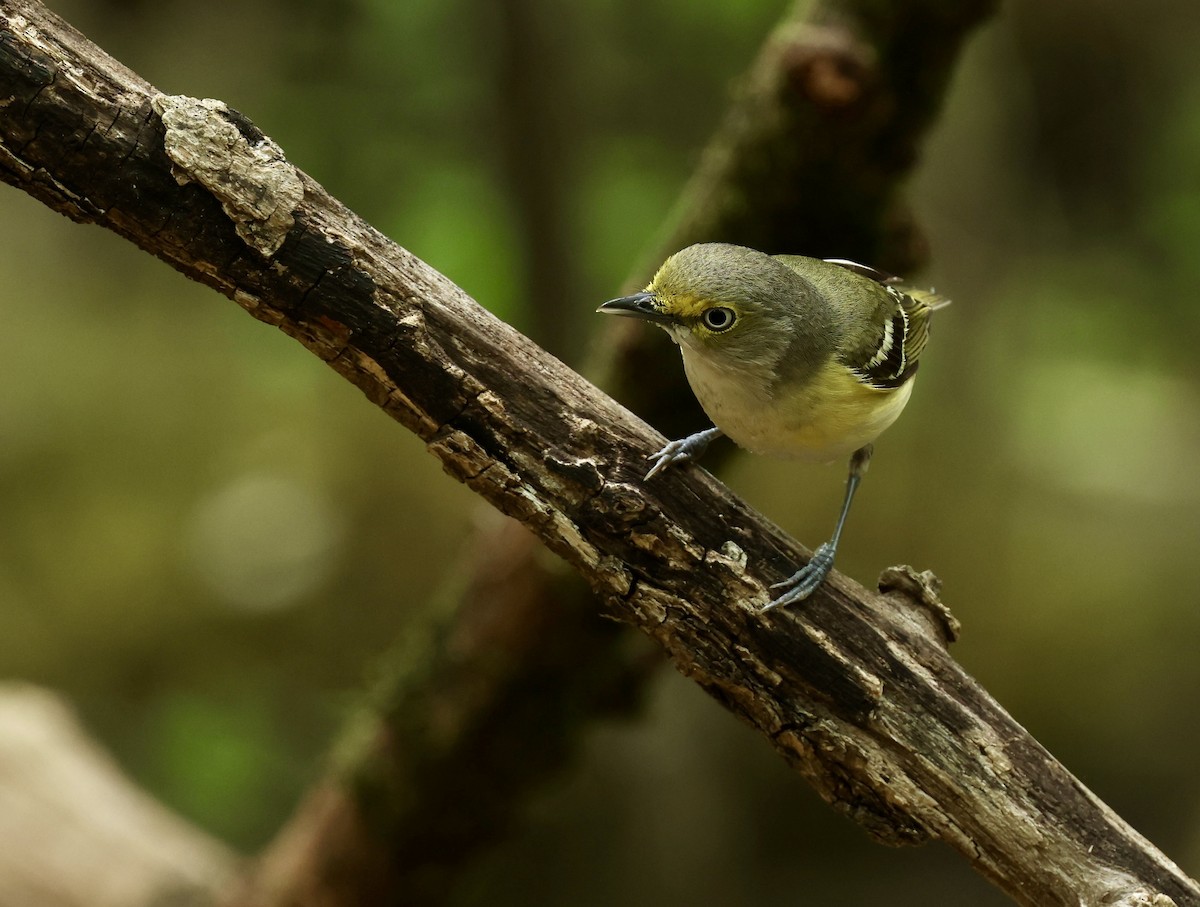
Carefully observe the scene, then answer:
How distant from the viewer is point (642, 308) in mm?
2605

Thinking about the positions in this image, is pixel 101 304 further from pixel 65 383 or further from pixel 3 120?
pixel 3 120

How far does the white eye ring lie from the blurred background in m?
2.73

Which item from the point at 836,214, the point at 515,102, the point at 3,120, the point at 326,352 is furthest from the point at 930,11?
the point at 3,120

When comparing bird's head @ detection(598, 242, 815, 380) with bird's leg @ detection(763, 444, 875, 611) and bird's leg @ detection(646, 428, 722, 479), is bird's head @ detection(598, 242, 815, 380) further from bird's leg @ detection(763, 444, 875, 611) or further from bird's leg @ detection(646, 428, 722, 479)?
bird's leg @ detection(763, 444, 875, 611)

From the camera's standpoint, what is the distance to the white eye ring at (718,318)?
263 cm

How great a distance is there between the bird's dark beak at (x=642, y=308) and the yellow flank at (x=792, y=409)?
0.48 feet

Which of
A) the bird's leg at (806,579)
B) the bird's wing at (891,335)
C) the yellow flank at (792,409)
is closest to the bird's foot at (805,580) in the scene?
the bird's leg at (806,579)

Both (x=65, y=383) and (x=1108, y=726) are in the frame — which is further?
(x=65, y=383)

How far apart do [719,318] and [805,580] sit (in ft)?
2.22

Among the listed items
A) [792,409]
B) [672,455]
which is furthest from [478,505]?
[672,455]

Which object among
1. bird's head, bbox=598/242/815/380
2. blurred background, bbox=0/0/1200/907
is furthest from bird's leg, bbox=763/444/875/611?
blurred background, bbox=0/0/1200/907

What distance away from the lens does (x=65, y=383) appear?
24.1 feet

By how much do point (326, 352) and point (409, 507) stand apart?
4.20m

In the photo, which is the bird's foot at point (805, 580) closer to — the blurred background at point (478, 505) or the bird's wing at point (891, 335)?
the bird's wing at point (891, 335)
